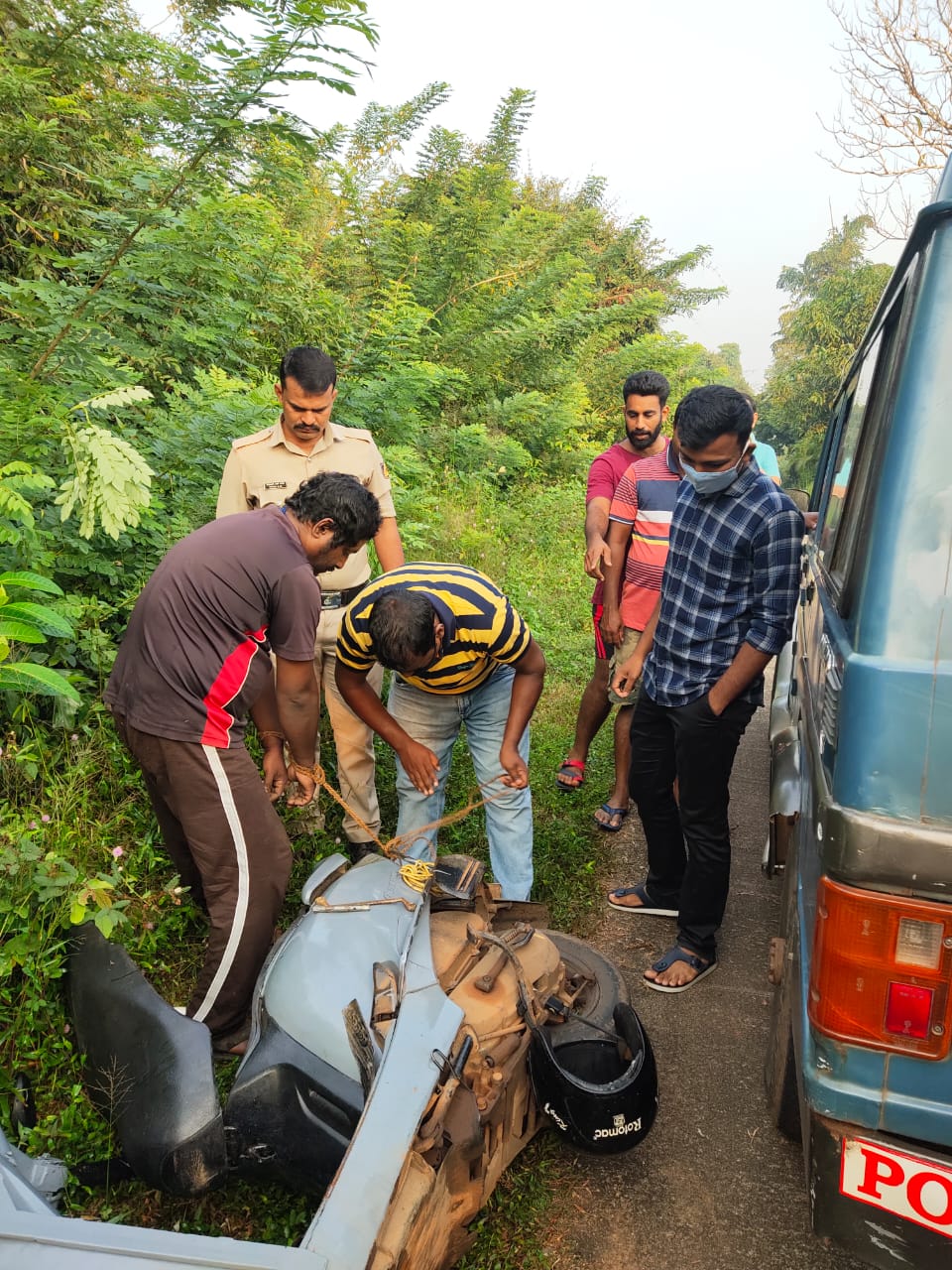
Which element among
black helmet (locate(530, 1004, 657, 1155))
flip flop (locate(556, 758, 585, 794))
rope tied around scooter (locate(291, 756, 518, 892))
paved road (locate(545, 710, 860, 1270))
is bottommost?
paved road (locate(545, 710, 860, 1270))

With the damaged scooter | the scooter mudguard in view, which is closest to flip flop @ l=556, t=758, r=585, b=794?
the damaged scooter

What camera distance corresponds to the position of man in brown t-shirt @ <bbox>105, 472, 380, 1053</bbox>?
99.7 inches

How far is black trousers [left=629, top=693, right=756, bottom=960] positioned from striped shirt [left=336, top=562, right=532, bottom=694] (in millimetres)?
654

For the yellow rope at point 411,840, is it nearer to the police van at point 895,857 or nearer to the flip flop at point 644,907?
the flip flop at point 644,907

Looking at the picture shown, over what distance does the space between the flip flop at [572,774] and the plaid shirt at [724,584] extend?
1470 millimetres

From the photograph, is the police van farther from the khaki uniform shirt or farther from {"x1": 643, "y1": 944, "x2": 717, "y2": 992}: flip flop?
the khaki uniform shirt

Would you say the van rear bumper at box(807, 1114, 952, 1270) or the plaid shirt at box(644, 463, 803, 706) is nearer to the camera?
the van rear bumper at box(807, 1114, 952, 1270)

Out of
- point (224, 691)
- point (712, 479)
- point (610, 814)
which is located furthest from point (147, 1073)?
point (610, 814)

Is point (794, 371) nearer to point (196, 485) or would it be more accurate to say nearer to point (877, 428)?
point (196, 485)

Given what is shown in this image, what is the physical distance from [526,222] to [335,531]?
33.2 ft

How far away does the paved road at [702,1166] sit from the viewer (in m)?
2.22

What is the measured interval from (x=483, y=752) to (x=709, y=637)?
0.93 meters

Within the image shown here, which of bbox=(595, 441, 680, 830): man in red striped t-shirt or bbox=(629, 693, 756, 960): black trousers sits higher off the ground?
bbox=(595, 441, 680, 830): man in red striped t-shirt

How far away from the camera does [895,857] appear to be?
1.49 metres
